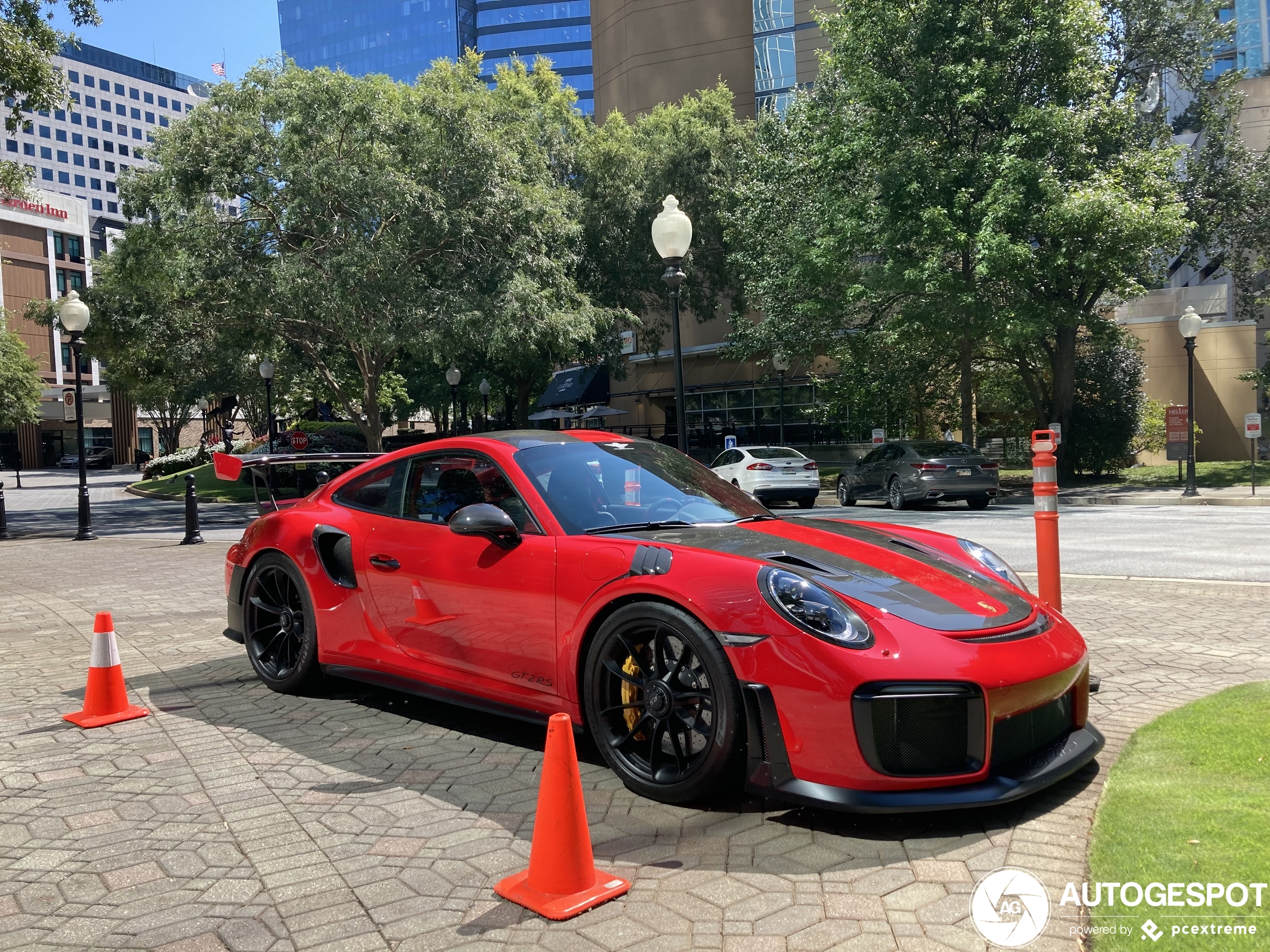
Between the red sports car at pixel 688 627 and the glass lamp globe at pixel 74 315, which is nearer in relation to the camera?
the red sports car at pixel 688 627

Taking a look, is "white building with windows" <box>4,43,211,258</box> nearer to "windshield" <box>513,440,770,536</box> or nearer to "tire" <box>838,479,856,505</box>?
"tire" <box>838,479,856,505</box>

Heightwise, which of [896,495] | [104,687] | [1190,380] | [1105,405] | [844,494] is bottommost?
[844,494]

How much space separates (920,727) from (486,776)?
193 cm

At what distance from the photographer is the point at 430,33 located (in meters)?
163

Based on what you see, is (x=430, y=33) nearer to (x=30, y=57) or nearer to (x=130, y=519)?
(x=130, y=519)

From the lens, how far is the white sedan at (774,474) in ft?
73.7

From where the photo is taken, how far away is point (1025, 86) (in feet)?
74.1

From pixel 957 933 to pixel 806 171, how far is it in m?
26.8

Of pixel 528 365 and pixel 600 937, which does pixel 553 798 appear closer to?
pixel 600 937

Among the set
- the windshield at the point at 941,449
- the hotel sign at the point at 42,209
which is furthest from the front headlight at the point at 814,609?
the hotel sign at the point at 42,209

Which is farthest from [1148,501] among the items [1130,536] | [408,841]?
[408,841]

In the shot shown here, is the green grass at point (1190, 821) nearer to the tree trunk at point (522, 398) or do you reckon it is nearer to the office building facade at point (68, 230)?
the tree trunk at point (522, 398)

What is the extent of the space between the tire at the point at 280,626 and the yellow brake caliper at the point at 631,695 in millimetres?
2333

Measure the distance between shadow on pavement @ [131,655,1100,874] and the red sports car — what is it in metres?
0.18
